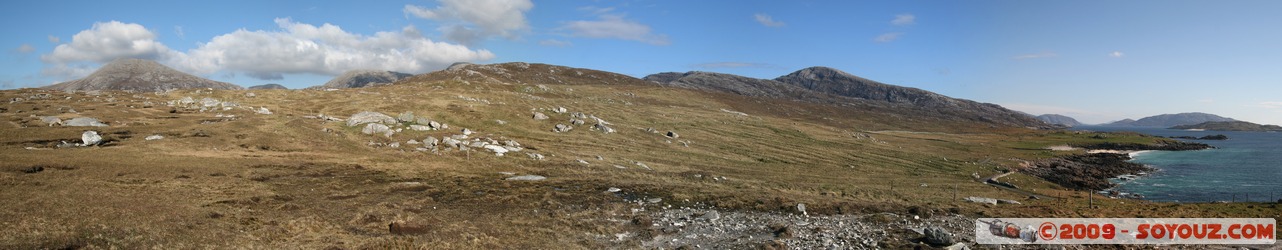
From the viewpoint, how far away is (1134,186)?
8225cm

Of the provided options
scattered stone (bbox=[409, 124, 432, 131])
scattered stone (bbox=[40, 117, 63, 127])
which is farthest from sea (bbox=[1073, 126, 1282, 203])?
scattered stone (bbox=[40, 117, 63, 127])

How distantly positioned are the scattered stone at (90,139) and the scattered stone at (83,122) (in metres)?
11.8

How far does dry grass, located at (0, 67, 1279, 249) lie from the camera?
26062 mm

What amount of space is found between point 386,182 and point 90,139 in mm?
35765

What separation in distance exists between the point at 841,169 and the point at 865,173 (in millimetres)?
3368

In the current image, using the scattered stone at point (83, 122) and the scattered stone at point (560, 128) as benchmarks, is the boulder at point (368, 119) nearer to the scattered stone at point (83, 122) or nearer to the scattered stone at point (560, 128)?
the scattered stone at point (560, 128)

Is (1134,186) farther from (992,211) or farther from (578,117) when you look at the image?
(578,117)

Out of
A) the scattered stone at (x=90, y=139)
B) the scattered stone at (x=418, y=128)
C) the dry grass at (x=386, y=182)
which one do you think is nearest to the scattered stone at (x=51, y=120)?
the dry grass at (x=386, y=182)

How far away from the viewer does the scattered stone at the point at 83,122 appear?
200 ft

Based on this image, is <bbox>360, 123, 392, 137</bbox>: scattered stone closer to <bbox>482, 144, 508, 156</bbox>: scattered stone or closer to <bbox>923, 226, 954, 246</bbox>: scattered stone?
<bbox>482, 144, 508, 156</bbox>: scattered stone

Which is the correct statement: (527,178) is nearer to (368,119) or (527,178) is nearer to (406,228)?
(406,228)

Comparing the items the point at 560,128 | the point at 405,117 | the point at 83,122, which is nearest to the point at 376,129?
the point at 405,117

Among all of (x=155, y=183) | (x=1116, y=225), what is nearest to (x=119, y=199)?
(x=155, y=183)

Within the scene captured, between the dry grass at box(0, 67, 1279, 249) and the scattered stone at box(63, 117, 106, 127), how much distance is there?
2079 mm
